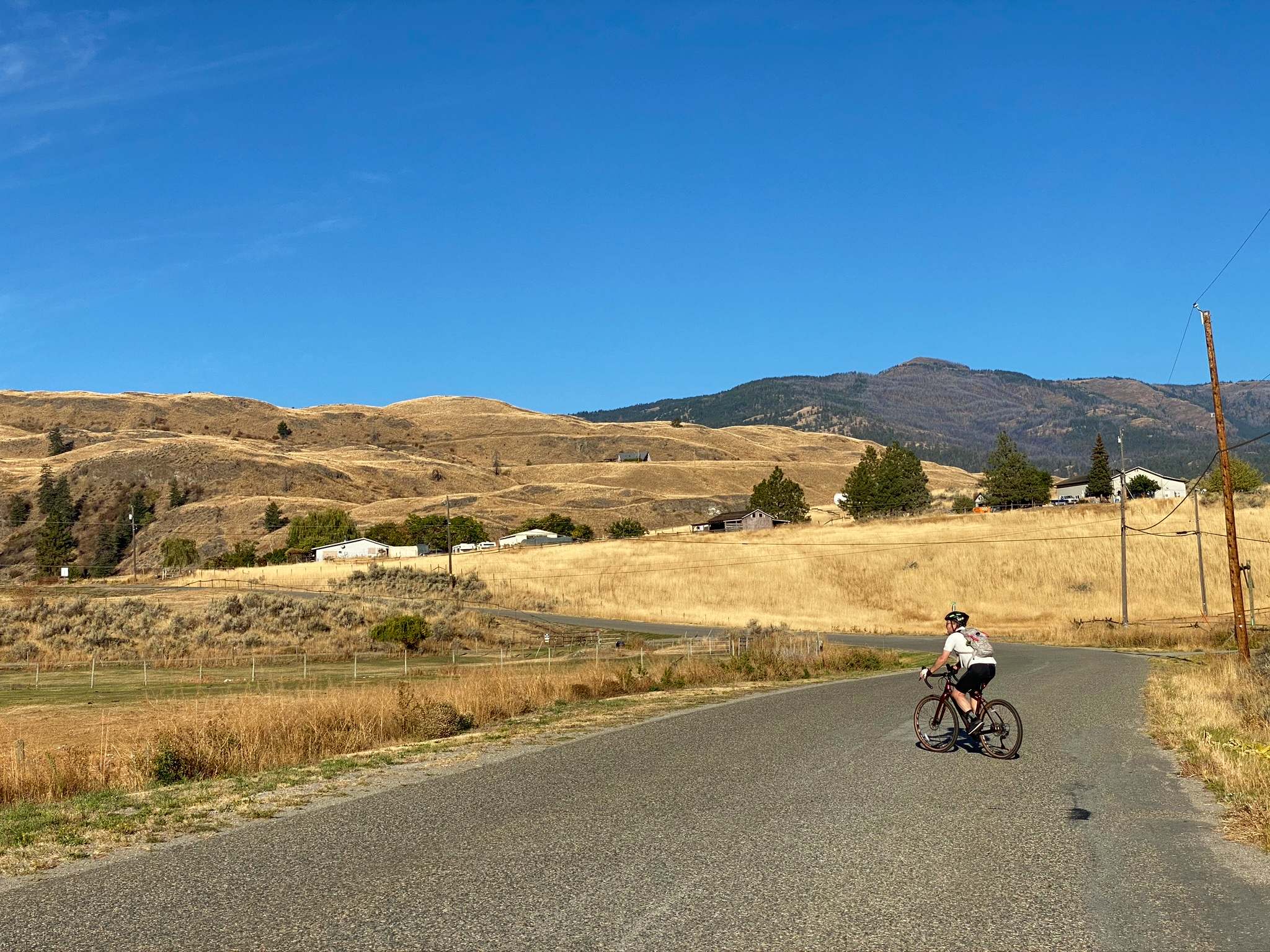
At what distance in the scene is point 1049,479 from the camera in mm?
128375

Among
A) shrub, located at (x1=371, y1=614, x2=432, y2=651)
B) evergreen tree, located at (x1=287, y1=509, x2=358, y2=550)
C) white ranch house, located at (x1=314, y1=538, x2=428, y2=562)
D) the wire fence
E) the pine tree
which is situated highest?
the pine tree

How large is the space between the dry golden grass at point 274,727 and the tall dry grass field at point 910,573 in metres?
43.2

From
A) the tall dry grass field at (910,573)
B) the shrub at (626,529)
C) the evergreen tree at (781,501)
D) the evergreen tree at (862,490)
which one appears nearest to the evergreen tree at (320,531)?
the shrub at (626,529)

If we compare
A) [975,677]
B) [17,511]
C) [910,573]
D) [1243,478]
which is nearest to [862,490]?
[910,573]

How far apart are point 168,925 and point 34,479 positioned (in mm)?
191608

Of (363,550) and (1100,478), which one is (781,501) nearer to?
(1100,478)

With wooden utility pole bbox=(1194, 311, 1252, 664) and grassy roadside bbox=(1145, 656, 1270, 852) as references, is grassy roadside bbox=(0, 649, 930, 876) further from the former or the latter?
wooden utility pole bbox=(1194, 311, 1252, 664)

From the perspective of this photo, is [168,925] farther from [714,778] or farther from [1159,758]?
[1159,758]

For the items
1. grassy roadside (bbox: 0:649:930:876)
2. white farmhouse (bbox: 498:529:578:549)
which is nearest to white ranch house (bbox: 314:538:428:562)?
white farmhouse (bbox: 498:529:578:549)

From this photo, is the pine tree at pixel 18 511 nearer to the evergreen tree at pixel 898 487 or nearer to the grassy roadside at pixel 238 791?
the evergreen tree at pixel 898 487

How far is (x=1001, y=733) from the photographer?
15500mm

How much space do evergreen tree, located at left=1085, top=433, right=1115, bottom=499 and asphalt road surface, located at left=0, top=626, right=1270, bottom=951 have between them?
381ft

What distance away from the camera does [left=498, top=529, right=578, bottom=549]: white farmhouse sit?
445ft

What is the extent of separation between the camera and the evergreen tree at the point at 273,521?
15450 cm
